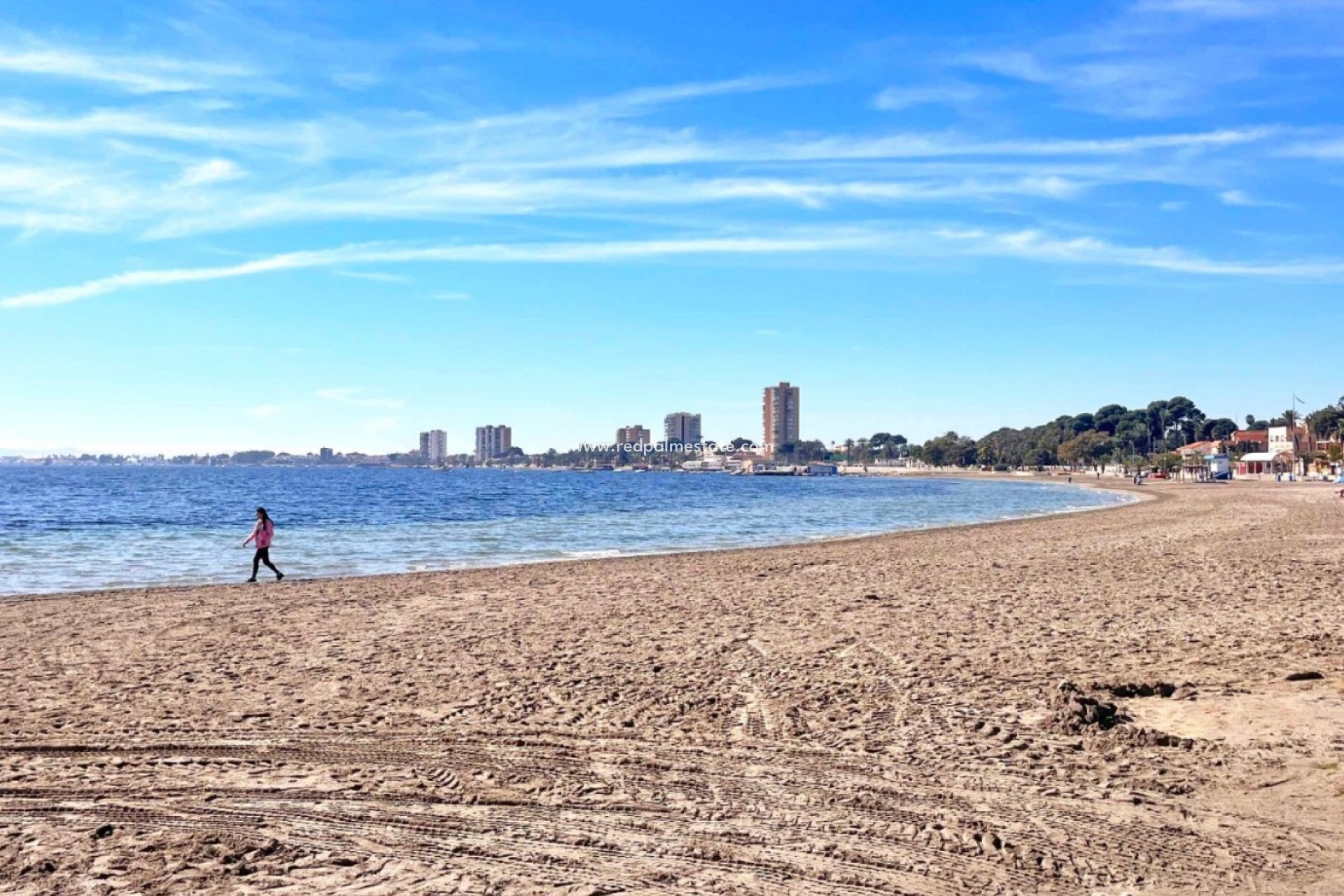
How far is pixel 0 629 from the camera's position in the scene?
45.0 feet

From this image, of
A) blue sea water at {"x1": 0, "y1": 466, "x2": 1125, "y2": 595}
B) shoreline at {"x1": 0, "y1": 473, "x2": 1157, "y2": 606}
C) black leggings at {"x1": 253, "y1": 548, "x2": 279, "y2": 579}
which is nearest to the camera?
shoreline at {"x1": 0, "y1": 473, "x2": 1157, "y2": 606}

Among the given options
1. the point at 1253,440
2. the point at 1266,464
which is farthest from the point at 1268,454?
Result: the point at 1253,440

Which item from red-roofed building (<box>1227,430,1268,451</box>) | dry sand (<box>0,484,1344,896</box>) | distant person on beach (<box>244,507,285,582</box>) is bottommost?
dry sand (<box>0,484,1344,896</box>)

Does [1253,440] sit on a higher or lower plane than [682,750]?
higher

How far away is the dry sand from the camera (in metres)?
5.24

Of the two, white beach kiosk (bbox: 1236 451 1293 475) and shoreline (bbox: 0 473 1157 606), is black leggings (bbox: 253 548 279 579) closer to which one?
shoreline (bbox: 0 473 1157 606)

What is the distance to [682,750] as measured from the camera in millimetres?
7332

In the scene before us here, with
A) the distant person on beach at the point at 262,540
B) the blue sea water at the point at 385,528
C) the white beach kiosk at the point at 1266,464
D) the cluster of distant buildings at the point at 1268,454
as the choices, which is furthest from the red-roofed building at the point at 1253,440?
the distant person on beach at the point at 262,540

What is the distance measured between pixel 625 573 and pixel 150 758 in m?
14.7

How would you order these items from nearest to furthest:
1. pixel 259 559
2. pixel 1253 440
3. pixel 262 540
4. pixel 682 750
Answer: pixel 682 750 < pixel 262 540 < pixel 259 559 < pixel 1253 440

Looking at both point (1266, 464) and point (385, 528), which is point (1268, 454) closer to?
point (1266, 464)

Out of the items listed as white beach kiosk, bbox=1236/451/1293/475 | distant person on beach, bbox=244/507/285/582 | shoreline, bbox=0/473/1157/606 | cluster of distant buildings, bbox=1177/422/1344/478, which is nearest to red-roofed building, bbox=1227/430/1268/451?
cluster of distant buildings, bbox=1177/422/1344/478

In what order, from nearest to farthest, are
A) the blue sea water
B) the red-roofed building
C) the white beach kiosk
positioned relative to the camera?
the blue sea water, the white beach kiosk, the red-roofed building

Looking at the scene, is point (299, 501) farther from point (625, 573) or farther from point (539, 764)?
point (539, 764)
